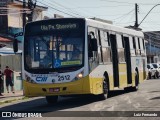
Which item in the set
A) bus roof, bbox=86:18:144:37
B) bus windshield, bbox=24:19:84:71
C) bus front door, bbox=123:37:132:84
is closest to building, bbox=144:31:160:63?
bus roof, bbox=86:18:144:37

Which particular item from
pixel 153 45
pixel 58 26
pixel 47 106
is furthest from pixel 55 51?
pixel 153 45

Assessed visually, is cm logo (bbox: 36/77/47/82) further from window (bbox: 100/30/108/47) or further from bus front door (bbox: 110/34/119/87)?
bus front door (bbox: 110/34/119/87)

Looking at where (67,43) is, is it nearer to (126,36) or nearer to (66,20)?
(66,20)

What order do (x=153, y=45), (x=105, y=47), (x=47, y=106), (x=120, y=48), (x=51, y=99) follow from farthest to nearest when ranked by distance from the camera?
(x=153, y=45) → (x=120, y=48) → (x=105, y=47) → (x=51, y=99) → (x=47, y=106)

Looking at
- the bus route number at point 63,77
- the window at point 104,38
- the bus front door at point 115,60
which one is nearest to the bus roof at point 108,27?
the window at point 104,38

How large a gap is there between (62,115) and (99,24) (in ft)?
20.3

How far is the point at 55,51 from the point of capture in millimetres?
17828

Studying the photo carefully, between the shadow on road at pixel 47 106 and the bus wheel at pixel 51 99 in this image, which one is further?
the bus wheel at pixel 51 99

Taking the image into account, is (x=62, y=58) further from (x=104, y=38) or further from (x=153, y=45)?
(x=153, y=45)

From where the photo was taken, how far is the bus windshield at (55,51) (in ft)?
57.9

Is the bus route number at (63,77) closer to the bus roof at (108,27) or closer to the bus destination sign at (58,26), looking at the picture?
the bus destination sign at (58,26)

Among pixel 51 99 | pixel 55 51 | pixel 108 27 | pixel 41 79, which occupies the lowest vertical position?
pixel 51 99

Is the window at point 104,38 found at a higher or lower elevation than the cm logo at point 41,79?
higher

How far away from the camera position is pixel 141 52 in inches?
1120
